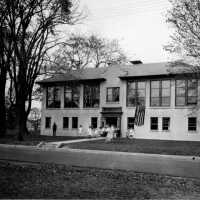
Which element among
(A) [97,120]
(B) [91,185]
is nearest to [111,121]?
(A) [97,120]

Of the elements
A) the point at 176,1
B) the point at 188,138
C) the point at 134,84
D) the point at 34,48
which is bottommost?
the point at 188,138

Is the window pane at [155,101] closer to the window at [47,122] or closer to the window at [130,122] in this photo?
the window at [130,122]

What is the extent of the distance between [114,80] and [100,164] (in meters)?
26.1

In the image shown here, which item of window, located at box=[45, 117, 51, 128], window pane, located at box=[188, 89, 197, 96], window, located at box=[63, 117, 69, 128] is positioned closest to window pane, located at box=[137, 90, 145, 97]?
window pane, located at box=[188, 89, 197, 96]

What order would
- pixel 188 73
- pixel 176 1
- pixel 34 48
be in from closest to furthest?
pixel 176 1 < pixel 188 73 < pixel 34 48

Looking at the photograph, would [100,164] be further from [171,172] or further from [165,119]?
[165,119]

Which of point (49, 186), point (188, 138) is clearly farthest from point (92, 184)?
point (188, 138)

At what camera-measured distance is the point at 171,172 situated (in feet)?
40.5

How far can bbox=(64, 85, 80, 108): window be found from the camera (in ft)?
141

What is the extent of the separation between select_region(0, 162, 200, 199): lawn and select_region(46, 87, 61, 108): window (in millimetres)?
33028

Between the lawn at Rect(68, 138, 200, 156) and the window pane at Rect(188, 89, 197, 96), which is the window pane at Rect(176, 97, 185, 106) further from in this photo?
the lawn at Rect(68, 138, 200, 156)

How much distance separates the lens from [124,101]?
3934 cm

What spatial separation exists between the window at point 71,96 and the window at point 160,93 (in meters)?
10.2

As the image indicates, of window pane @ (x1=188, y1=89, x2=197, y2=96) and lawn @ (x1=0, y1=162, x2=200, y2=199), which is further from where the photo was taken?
window pane @ (x1=188, y1=89, x2=197, y2=96)
